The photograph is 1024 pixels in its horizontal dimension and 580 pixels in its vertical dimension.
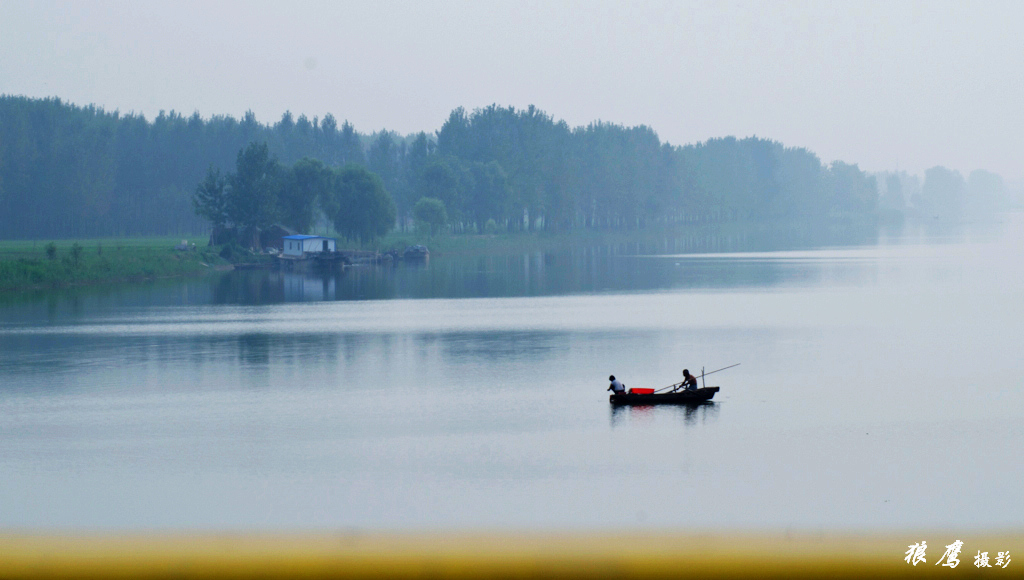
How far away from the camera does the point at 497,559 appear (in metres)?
5.22

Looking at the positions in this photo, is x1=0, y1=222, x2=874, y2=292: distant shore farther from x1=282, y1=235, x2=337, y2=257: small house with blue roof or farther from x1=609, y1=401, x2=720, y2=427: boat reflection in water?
x1=609, y1=401, x2=720, y2=427: boat reflection in water

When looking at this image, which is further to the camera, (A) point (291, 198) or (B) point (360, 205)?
(A) point (291, 198)

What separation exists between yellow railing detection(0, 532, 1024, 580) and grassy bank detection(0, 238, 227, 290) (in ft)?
218

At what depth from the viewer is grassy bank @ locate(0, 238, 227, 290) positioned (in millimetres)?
67500

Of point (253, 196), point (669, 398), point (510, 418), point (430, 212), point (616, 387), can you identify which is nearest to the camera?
point (510, 418)

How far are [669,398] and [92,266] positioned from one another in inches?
2325

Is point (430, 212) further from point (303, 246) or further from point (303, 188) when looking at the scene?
point (303, 246)

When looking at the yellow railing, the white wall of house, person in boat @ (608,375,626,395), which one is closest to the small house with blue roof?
the white wall of house

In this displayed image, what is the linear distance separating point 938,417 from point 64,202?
13166 centimetres

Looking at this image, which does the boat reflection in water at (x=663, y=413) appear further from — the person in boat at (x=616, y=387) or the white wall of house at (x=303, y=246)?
the white wall of house at (x=303, y=246)

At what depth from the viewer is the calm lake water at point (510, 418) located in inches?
653

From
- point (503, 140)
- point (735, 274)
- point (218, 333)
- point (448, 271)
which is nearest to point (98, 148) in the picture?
point (503, 140)

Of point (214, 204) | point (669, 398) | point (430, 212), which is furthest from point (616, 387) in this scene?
point (430, 212)

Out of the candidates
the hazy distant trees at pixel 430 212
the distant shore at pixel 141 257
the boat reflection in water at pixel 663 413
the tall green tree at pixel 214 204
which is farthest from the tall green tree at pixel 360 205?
the boat reflection in water at pixel 663 413
